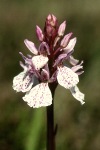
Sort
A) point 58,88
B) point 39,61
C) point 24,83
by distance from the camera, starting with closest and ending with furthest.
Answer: point 39,61 < point 24,83 < point 58,88

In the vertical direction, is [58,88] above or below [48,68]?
above

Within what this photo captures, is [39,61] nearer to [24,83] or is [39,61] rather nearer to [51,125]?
[24,83]

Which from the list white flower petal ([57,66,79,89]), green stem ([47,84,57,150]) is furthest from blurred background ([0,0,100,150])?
white flower petal ([57,66,79,89])

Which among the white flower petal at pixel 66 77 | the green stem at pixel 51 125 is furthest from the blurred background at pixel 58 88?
the white flower petal at pixel 66 77

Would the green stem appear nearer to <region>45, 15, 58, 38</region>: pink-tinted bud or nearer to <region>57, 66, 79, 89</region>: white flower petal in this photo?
<region>57, 66, 79, 89</region>: white flower petal

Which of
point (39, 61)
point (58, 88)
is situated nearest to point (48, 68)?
point (39, 61)

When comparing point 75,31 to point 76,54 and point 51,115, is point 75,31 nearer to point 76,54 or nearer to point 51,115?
point 76,54
